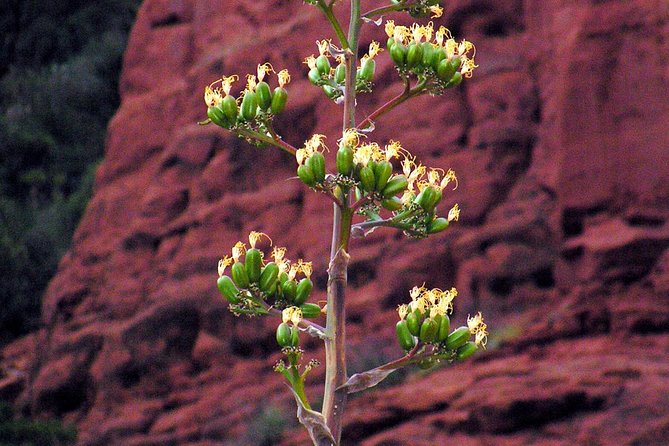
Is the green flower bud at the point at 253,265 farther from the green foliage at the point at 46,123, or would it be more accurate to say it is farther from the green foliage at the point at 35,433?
the green foliage at the point at 46,123

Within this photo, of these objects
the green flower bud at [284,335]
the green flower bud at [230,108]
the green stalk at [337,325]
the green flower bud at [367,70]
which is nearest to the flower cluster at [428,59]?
the green flower bud at [367,70]

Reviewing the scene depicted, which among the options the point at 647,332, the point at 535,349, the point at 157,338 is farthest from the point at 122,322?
the point at 647,332

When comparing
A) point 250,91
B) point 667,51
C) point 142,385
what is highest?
point 250,91

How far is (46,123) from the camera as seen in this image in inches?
863

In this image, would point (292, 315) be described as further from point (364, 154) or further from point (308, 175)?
point (364, 154)

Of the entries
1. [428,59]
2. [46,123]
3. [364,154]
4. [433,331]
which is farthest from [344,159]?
[46,123]

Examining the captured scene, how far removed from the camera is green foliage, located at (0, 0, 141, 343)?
19.3 metres

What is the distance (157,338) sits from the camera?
52.6 feet

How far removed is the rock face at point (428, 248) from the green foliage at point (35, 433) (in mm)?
298

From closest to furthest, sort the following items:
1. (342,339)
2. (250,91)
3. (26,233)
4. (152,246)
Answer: (342,339)
(250,91)
(152,246)
(26,233)

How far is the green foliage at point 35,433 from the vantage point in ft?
51.5

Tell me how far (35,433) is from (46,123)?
8125mm

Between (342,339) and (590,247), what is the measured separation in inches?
343

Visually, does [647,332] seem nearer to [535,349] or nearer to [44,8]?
[535,349]
